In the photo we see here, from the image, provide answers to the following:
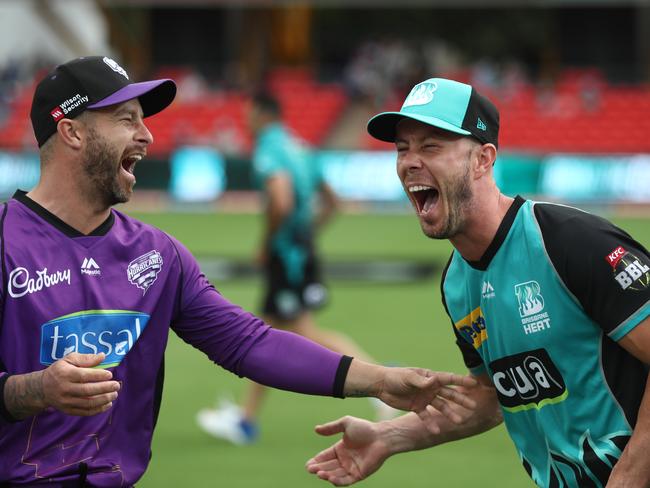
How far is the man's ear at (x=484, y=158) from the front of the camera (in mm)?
4129

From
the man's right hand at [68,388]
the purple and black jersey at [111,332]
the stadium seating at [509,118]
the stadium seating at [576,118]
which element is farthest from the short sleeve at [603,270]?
the stadium seating at [576,118]

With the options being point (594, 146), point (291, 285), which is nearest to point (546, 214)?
point (291, 285)

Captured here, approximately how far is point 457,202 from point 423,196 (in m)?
0.19

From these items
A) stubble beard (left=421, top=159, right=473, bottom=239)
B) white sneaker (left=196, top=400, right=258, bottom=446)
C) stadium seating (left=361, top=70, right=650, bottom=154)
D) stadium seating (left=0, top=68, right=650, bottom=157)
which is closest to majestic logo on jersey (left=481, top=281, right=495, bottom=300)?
stubble beard (left=421, top=159, right=473, bottom=239)

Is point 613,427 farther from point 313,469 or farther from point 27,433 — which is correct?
point 27,433

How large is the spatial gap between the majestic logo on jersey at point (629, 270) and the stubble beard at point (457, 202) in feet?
1.95

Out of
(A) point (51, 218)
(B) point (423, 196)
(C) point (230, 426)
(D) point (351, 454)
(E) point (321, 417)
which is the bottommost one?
(E) point (321, 417)

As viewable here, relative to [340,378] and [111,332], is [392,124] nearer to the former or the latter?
[340,378]

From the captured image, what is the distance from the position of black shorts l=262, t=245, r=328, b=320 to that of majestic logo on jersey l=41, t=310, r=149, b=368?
5.01m

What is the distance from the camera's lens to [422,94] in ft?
13.5

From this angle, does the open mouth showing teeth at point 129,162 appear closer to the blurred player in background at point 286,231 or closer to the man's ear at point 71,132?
the man's ear at point 71,132

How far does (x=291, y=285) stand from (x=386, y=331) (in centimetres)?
327

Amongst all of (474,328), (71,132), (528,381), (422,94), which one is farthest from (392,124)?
(71,132)

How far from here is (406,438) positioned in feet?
15.2
